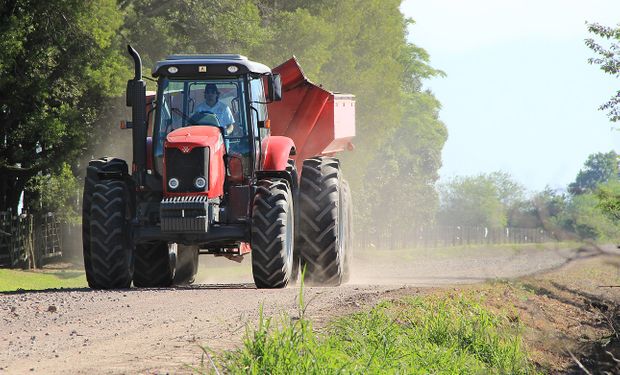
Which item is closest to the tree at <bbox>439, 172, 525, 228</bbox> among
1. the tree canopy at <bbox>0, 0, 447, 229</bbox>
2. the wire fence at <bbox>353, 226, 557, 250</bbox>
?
the wire fence at <bbox>353, 226, 557, 250</bbox>

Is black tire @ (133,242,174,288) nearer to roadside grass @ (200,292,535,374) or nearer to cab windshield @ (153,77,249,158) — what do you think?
cab windshield @ (153,77,249,158)

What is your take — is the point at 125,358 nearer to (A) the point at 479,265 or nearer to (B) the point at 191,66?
(B) the point at 191,66

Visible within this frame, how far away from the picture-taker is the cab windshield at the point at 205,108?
584 inches

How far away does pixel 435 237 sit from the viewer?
8106 centimetres

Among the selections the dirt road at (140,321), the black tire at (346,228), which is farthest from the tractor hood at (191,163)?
the black tire at (346,228)

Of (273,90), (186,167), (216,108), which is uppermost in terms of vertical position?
(273,90)

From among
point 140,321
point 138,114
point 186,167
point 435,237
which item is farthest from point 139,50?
point 435,237

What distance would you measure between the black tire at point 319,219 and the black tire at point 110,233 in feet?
7.45

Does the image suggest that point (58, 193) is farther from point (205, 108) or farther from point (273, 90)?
point (273, 90)

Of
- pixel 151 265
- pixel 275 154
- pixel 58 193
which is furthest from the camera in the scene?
pixel 58 193

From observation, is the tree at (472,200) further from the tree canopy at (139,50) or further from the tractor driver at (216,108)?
the tractor driver at (216,108)

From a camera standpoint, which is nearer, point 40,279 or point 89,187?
point 89,187

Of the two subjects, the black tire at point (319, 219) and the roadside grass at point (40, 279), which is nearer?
the black tire at point (319, 219)

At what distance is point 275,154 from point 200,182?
1.38 m
